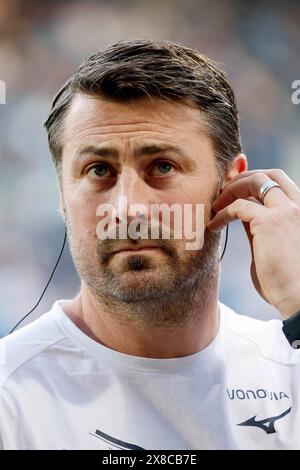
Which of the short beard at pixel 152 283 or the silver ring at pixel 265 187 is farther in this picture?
the silver ring at pixel 265 187

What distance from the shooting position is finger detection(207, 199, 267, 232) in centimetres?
174

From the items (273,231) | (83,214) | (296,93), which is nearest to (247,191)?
(273,231)

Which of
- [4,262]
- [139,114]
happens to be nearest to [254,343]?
[139,114]

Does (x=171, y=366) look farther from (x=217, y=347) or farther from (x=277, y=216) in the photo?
(x=277, y=216)

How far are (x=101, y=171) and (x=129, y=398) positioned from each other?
62cm

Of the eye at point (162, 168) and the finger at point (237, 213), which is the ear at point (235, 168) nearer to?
the finger at point (237, 213)

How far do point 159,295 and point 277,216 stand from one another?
39 cm

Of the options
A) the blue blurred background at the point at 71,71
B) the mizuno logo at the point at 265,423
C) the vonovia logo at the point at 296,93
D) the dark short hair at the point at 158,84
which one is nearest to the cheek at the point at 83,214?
the dark short hair at the point at 158,84

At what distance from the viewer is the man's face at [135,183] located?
164 cm

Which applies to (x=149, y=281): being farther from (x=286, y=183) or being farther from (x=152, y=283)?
(x=286, y=183)

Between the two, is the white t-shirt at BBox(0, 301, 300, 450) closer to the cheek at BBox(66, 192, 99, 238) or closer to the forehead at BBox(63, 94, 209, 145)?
the cheek at BBox(66, 192, 99, 238)

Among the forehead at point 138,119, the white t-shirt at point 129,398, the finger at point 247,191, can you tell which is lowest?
the white t-shirt at point 129,398

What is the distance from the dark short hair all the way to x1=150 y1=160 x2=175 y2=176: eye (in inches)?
7.5

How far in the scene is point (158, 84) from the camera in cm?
174
